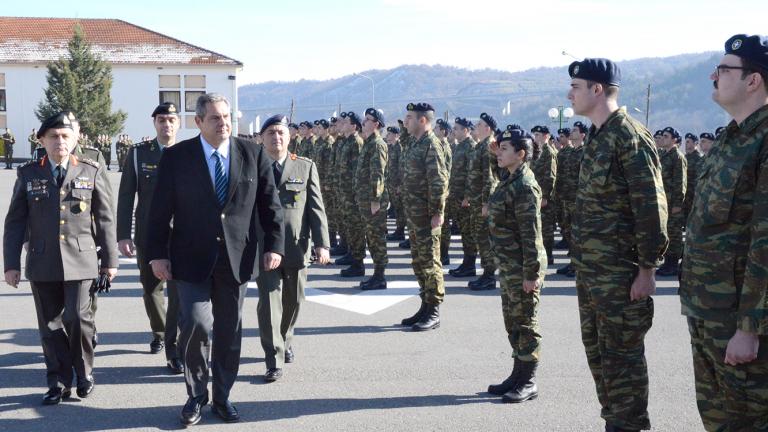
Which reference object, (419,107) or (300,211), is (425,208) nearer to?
(419,107)

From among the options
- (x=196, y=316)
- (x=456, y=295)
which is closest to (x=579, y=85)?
(x=196, y=316)

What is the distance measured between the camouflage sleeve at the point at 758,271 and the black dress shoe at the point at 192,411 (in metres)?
Answer: 3.34

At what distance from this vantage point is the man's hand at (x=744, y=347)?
3.04m

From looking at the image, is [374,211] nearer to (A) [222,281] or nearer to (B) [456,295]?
(B) [456,295]

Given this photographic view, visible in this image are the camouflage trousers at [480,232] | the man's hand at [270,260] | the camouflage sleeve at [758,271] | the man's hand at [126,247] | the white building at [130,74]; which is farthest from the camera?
the white building at [130,74]

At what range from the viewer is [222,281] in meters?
4.90

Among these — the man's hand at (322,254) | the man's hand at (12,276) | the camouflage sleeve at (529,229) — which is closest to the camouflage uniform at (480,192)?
the man's hand at (322,254)

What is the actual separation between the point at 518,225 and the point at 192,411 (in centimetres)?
261

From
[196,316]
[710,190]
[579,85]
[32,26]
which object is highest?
[32,26]

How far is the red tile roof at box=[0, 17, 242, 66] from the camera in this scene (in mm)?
51562

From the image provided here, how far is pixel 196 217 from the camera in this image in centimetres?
480

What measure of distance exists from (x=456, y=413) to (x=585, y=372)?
144 cm

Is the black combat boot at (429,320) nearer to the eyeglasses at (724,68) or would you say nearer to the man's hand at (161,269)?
the man's hand at (161,269)

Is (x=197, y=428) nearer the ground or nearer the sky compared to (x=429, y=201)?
nearer the ground
